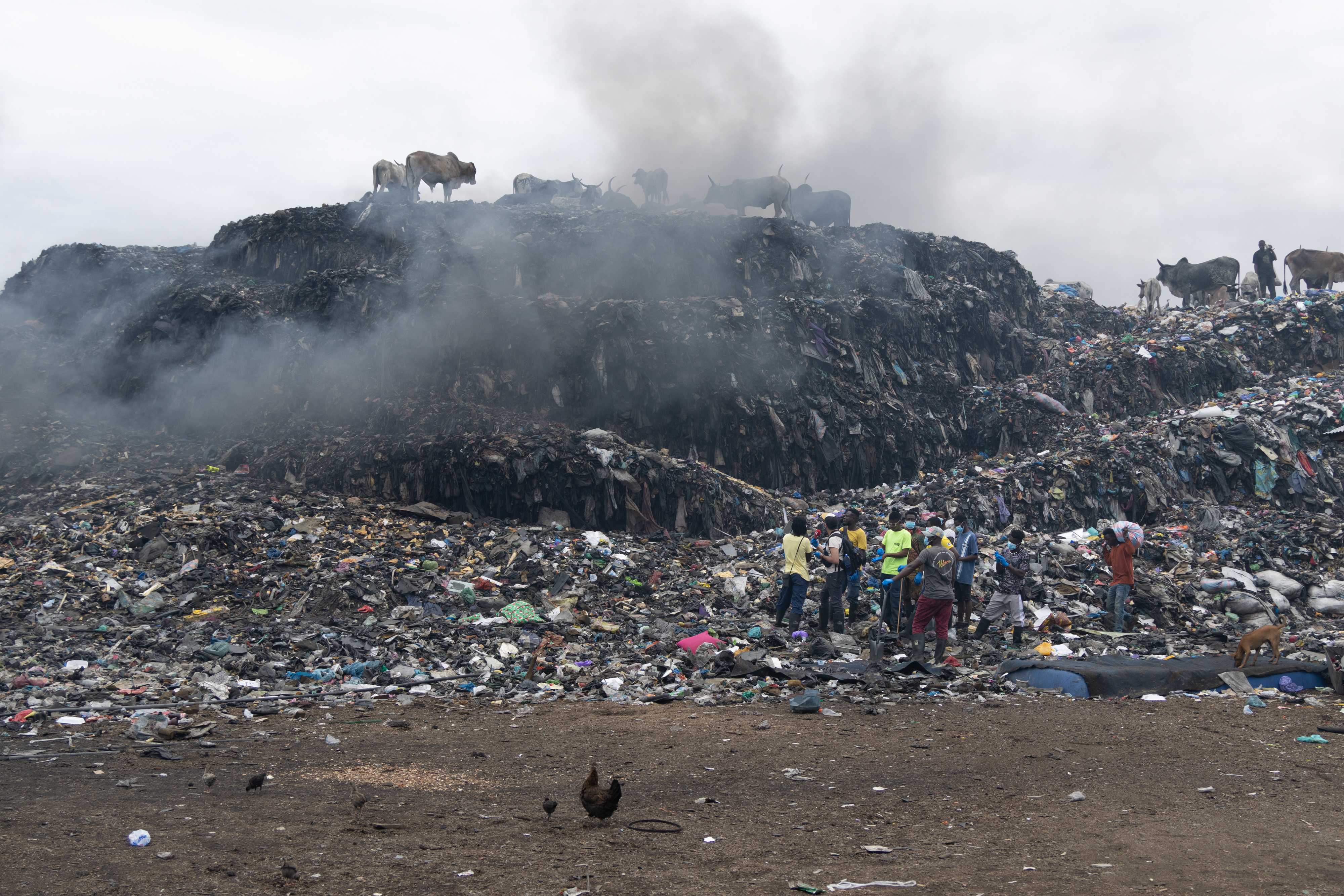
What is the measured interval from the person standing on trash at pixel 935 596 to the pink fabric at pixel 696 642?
5.75 ft

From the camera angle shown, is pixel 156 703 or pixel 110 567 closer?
pixel 156 703

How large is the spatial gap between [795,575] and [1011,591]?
2048 mm

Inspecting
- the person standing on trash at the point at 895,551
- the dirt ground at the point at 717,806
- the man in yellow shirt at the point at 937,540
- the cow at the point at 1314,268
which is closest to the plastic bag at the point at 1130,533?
the man in yellow shirt at the point at 937,540

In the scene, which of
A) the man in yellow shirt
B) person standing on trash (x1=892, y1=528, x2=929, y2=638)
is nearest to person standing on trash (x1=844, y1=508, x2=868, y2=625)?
person standing on trash (x1=892, y1=528, x2=929, y2=638)

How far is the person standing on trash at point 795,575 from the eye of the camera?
25.9 feet

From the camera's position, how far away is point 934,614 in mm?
7004

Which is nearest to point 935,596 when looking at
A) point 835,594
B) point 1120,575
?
point 835,594

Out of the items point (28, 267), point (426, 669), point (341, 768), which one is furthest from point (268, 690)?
point (28, 267)

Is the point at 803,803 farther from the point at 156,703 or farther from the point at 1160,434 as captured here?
the point at 1160,434

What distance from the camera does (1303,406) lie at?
1388cm

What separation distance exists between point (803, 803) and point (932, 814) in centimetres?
59

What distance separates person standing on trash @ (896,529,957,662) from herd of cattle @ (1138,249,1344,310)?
61.9ft

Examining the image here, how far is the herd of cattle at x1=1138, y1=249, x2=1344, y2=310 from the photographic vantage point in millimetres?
19688

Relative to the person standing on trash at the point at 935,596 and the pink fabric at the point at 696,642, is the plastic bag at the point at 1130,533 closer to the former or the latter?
the person standing on trash at the point at 935,596
